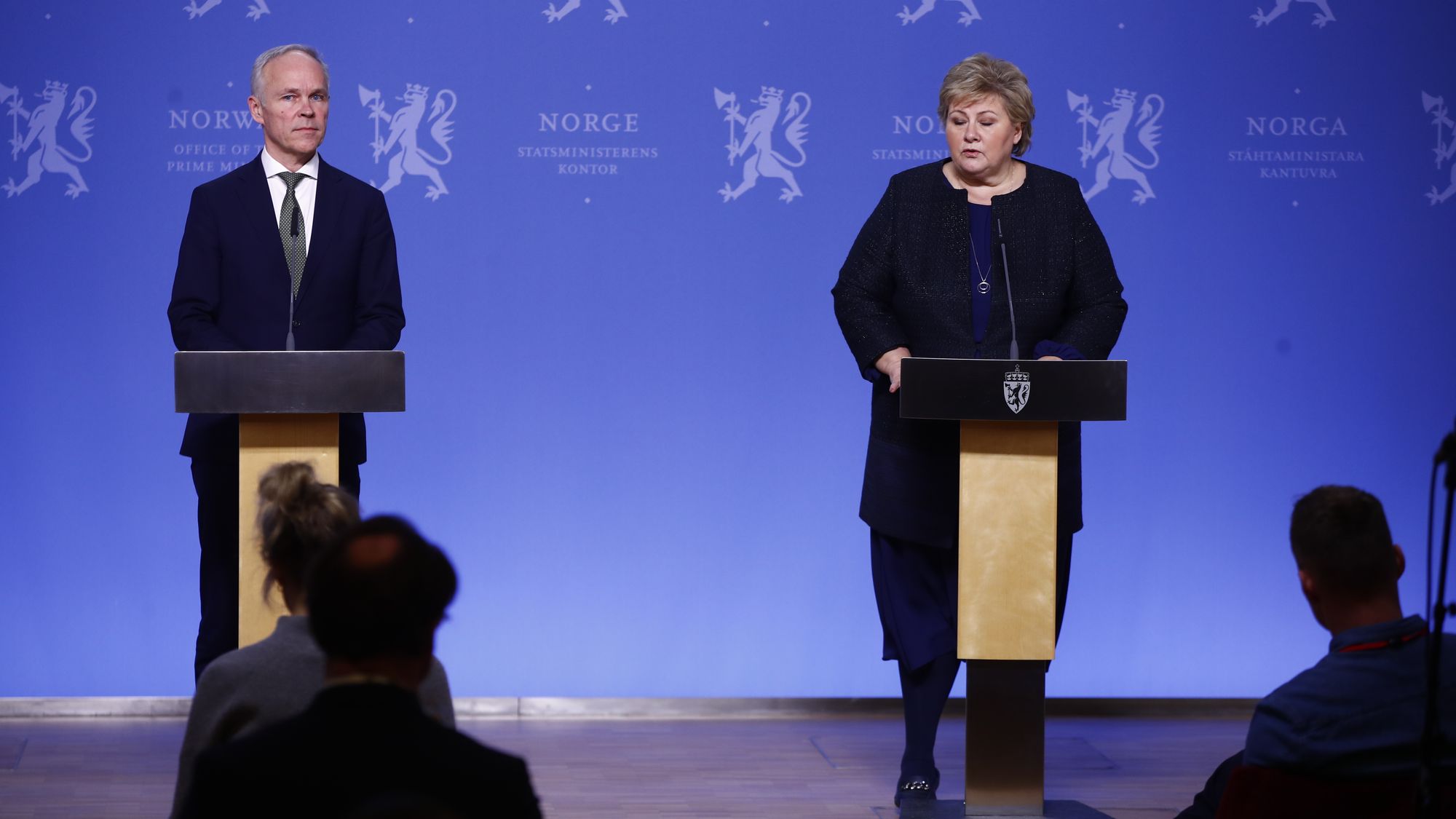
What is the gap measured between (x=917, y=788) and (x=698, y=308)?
1.78 m

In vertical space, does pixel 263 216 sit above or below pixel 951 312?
above

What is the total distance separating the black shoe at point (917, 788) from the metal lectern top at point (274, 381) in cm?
135

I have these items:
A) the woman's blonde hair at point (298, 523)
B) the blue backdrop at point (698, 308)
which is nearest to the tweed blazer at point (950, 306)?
the blue backdrop at point (698, 308)

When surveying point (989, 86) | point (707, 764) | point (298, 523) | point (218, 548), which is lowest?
point (707, 764)

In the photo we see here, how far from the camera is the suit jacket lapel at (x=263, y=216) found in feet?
11.4

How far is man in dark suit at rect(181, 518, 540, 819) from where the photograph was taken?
1379mm

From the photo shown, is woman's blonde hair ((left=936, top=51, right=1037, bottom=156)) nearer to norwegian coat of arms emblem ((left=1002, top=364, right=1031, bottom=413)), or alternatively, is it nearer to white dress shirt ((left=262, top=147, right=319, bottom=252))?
norwegian coat of arms emblem ((left=1002, top=364, right=1031, bottom=413))

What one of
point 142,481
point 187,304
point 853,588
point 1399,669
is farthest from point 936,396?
point 142,481

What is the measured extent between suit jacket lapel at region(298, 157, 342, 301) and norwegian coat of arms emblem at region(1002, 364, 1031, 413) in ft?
4.82

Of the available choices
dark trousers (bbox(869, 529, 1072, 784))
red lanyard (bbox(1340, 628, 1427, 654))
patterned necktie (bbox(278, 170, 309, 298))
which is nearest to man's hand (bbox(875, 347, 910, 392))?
dark trousers (bbox(869, 529, 1072, 784))

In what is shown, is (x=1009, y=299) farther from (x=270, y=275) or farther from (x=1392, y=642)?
(x=270, y=275)

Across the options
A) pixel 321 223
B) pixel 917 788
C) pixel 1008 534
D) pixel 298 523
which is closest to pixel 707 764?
pixel 917 788

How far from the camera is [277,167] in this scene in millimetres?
3514

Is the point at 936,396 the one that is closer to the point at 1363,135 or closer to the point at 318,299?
the point at 318,299
